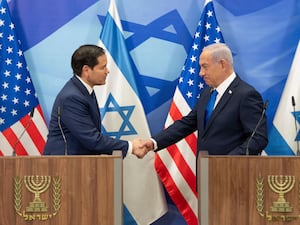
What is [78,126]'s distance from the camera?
3.71 m

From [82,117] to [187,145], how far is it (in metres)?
1.22

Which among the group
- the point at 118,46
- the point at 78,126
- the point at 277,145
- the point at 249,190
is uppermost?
the point at 118,46

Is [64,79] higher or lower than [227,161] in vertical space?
higher

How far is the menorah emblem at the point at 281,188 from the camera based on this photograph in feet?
9.66

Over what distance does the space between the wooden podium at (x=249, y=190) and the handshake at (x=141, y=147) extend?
1087 mm

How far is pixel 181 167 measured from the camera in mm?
4691

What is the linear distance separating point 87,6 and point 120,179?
2.22 m

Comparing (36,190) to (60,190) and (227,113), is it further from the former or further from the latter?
(227,113)

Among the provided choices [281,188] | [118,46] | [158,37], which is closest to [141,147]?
[118,46]

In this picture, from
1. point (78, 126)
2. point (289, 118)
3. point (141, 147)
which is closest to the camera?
point (78, 126)

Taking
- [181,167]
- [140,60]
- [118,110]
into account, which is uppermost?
[140,60]

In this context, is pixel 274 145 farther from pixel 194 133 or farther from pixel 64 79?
pixel 64 79

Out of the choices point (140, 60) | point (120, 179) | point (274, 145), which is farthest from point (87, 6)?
point (120, 179)

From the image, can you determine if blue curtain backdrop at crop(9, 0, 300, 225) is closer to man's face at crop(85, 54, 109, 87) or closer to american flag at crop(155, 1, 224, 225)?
american flag at crop(155, 1, 224, 225)
